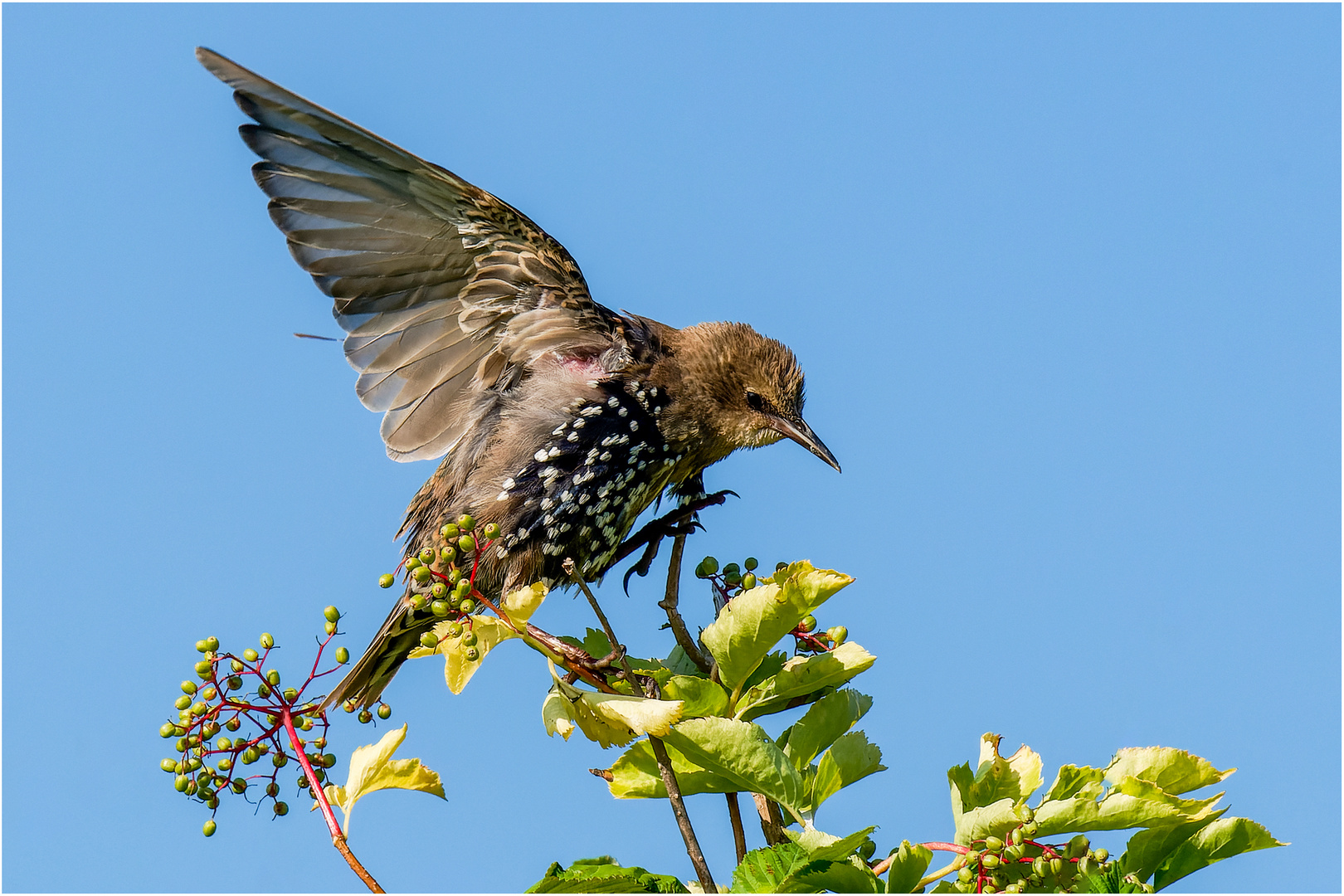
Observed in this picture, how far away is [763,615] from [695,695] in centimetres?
26

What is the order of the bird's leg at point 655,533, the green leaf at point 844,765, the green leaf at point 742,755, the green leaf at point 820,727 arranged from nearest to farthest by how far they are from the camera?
the green leaf at point 742,755
the green leaf at point 844,765
the green leaf at point 820,727
the bird's leg at point 655,533

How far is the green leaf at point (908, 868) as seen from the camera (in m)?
2.62

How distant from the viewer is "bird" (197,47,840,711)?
545 centimetres

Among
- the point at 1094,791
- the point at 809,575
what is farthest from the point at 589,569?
the point at 1094,791

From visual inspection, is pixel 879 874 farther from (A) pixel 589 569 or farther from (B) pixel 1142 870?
(A) pixel 589 569

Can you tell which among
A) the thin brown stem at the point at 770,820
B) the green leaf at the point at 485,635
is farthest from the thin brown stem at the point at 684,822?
the green leaf at the point at 485,635

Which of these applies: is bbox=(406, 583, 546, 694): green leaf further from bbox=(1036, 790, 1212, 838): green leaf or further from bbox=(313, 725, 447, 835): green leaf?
bbox=(1036, 790, 1212, 838): green leaf

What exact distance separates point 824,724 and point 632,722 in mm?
517

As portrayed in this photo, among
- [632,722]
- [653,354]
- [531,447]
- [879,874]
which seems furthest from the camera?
[653,354]

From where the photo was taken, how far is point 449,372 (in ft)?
19.2

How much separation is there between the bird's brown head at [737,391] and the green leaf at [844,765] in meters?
3.03

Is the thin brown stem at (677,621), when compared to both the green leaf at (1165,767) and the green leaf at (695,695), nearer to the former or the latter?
the green leaf at (695,695)

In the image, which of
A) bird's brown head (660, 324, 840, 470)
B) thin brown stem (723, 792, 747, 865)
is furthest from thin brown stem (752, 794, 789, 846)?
bird's brown head (660, 324, 840, 470)

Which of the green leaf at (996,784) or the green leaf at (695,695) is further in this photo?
the green leaf at (695,695)
